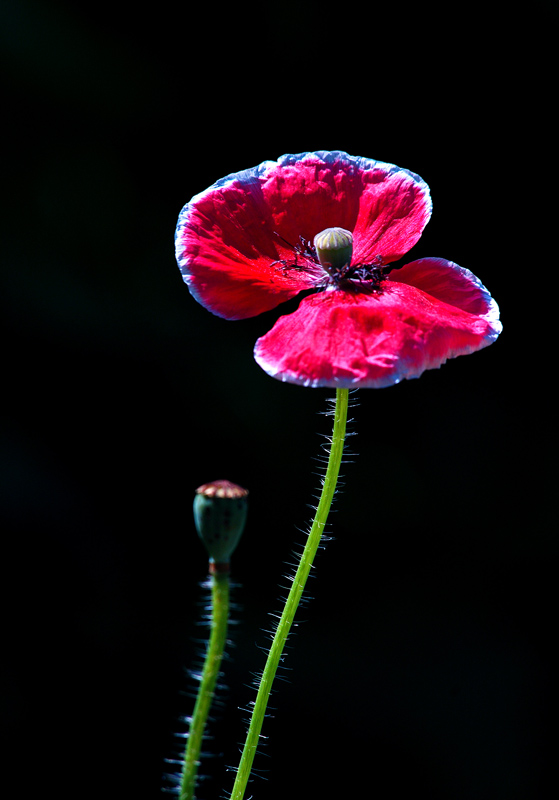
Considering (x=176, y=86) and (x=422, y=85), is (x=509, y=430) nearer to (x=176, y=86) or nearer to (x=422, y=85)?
(x=422, y=85)

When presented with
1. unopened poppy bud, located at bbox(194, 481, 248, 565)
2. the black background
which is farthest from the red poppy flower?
the black background

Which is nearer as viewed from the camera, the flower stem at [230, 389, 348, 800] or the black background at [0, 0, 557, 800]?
the flower stem at [230, 389, 348, 800]

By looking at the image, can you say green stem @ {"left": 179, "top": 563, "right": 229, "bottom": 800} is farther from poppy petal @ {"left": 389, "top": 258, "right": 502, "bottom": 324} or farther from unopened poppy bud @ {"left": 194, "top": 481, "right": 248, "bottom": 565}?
poppy petal @ {"left": 389, "top": 258, "right": 502, "bottom": 324}

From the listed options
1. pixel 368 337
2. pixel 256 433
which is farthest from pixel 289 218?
pixel 256 433

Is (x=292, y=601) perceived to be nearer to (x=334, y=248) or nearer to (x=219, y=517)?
(x=219, y=517)

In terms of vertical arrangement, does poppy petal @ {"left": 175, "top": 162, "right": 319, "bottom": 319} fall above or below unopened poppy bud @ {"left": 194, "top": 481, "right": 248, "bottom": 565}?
above

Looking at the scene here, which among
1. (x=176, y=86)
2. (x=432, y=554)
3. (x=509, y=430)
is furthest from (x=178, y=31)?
(x=432, y=554)

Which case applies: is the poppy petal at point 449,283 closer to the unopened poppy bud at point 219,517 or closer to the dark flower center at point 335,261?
the dark flower center at point 335,261
